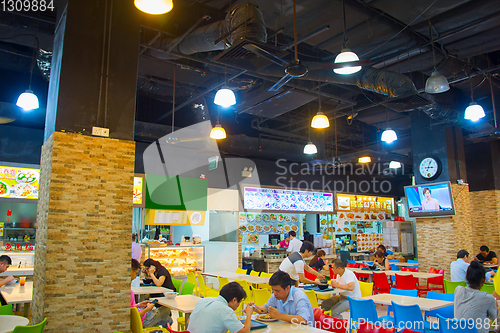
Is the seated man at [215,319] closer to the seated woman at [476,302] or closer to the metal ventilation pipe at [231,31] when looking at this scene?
the seated woman at [476,302]

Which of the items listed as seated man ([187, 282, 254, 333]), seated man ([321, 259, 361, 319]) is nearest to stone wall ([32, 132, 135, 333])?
seated man ([187, 282, 254, 333])

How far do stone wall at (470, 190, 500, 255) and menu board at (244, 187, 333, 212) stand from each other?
15.9 feet

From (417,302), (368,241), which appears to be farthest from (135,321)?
(368,241)

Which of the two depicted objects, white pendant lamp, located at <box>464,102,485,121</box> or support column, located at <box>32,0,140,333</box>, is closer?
support column, located at <box>32,0,140,333</box>

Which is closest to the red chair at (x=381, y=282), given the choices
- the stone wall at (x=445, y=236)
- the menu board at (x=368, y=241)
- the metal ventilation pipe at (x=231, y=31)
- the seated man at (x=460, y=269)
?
the seated man at (x=460, y=269)

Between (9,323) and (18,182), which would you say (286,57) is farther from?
(18,182)

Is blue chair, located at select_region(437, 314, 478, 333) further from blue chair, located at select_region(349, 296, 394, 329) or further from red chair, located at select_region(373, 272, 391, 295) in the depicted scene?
red chair, located at select_region(373, 272, 391, 295)

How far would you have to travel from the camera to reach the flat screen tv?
970cm

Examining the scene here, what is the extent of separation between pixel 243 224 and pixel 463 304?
831 centimetres

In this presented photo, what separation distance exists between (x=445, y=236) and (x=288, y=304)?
7.84m

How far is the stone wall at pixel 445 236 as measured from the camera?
982 centimetres

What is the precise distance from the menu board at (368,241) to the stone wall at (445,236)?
460 centimetres

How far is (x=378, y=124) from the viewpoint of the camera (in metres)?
13.2

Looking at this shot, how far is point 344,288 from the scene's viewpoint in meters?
5.49
